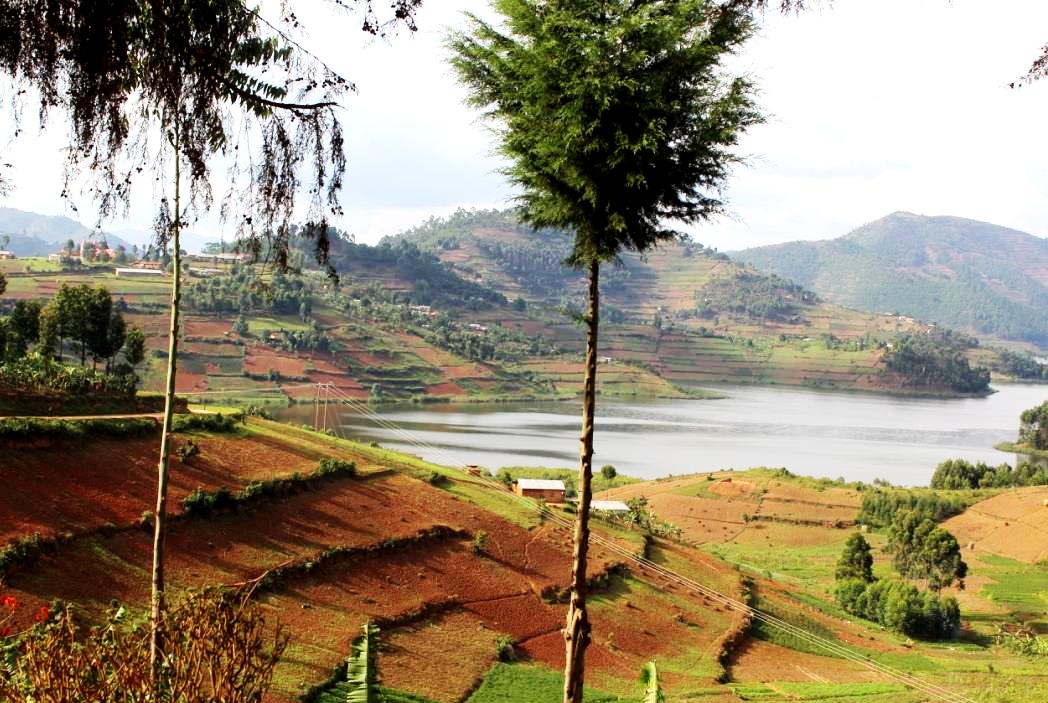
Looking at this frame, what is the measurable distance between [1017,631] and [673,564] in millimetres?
14197

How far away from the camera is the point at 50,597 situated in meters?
15.8

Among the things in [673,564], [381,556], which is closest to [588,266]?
[381,556]

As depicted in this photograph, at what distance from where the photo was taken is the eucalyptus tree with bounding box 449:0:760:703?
6320mm

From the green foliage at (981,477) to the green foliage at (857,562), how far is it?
27496mm

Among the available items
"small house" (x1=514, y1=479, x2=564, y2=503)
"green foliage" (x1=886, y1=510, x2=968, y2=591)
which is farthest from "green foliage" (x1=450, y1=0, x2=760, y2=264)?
"green foliage" (x1=886, y1=510, x2=968, y2=591)

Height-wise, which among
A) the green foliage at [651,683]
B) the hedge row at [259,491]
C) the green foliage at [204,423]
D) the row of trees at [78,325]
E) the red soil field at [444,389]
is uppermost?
the row of trees at [78,325]

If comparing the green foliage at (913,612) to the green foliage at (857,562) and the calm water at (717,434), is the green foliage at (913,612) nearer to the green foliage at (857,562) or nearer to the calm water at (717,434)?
the green foliage at (857,562)

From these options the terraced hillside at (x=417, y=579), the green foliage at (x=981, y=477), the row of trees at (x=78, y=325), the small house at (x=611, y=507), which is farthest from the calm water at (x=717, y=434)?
the terraced hillside at (x=417, y=579)

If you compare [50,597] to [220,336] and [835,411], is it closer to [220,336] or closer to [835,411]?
[220,336]

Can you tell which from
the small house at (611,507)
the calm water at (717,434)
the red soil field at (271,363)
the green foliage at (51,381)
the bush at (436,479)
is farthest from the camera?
the red soil field at (271,363)

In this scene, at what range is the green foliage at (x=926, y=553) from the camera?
41.4 metres

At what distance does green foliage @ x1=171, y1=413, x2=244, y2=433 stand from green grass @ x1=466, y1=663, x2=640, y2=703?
34.4 ft

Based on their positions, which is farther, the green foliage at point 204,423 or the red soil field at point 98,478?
the green foliage at point 204,423

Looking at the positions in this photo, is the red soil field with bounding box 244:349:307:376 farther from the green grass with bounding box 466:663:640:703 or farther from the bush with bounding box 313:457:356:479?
the green grass with bounding box 466:663:640:703
